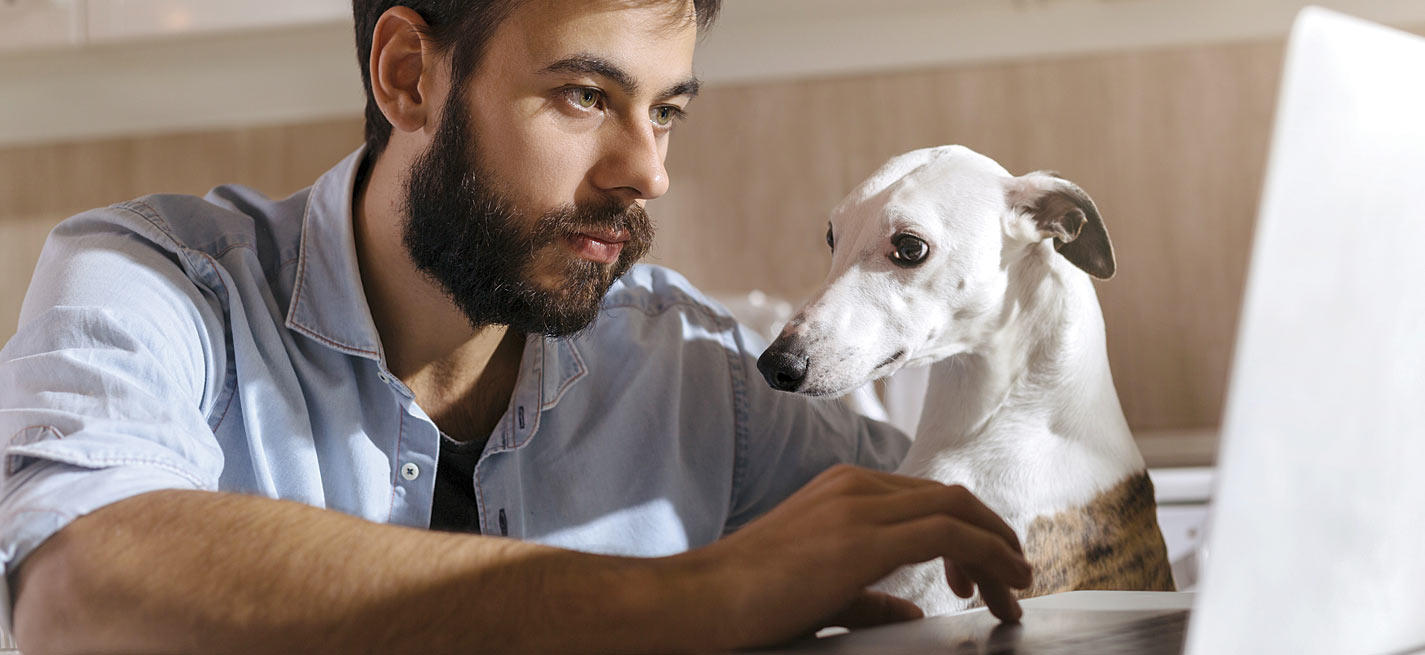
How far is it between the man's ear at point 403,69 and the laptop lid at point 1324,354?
2.46ft

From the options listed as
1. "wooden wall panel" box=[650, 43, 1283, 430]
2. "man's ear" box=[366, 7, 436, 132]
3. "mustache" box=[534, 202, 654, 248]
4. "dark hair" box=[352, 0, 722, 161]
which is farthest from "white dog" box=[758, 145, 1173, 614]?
"wooden wall panel" box=[650, 43, 1283, 430]

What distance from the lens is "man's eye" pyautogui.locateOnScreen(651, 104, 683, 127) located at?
33.7 inches

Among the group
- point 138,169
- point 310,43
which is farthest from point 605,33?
point 138,169

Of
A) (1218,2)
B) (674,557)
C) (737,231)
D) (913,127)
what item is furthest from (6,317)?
(1218,2)

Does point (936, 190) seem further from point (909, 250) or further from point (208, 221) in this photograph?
point (208, 221)

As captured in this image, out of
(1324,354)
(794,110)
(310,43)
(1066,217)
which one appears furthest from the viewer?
(310,43)

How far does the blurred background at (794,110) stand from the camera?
6.03 feet

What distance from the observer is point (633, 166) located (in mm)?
821

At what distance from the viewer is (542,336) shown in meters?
0.95

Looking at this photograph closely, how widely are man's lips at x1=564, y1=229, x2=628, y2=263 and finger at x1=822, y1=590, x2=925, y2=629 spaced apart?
14.5 inches

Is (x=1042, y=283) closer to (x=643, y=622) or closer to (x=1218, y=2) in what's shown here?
(x=643, y=622)

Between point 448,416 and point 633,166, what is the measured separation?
12.4 inches

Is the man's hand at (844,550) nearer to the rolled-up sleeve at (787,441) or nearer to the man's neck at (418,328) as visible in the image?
the rolled-up sleeve at (787,441)

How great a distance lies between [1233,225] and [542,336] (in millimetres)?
1575
